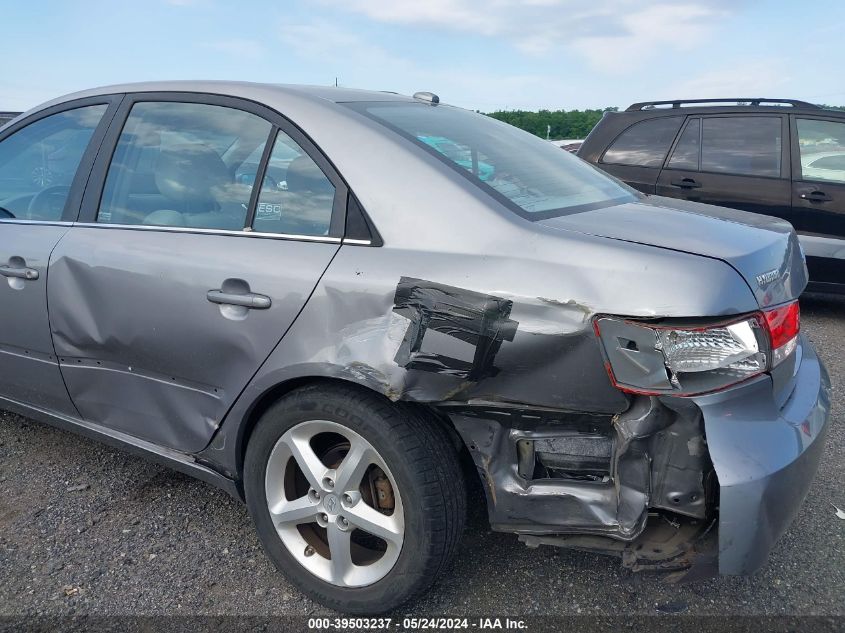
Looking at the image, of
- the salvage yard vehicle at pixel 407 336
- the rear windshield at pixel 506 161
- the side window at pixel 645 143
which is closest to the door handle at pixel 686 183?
the side window at pixel 645 143

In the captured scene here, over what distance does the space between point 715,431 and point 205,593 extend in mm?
1708

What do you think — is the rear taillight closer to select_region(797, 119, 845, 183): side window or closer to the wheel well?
→ the wheel well

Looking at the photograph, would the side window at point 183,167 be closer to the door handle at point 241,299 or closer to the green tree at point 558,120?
the door handle at point 241,299

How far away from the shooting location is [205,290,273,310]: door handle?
7.02 feet

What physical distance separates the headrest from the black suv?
14.4ft

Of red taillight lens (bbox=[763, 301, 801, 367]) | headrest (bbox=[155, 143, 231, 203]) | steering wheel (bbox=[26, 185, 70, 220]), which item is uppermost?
headrest (bbox=[155, 143, 231, 203])

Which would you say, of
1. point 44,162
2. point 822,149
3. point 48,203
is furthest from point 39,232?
point 822,149

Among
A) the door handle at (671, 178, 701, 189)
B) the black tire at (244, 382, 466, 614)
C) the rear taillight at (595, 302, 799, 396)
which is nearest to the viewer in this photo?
the rear taillight at (595, 302, 799, 396)

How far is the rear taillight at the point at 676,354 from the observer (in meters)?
1.71

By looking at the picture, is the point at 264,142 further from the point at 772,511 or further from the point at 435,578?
the point at 772,511

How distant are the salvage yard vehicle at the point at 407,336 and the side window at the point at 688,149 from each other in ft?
11.9

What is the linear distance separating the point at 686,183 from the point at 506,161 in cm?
396

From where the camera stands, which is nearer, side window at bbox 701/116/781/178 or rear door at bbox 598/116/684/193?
side window at bbox 701/116/781/178

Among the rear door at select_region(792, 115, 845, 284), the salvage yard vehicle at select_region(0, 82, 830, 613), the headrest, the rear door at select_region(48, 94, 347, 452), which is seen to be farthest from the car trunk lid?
the rear door at select_region(792, 115, 845, 284)
